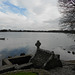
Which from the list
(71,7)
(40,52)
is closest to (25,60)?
(40,52)

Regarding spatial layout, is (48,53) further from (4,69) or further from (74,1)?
(74,1)

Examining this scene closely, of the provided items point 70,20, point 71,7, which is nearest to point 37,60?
point 70,20

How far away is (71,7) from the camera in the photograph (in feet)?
46.6

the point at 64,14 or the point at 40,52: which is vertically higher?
the point at 64,14

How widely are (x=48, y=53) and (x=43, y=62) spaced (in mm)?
1659

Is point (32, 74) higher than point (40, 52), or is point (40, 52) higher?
point (40, 52)

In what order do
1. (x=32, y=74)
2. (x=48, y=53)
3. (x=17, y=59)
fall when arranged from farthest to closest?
1. (x=17, y=59)
2. (x=48, y=53)
3. (x=32, y=74)

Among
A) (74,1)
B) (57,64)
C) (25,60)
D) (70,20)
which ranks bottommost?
(25,60)

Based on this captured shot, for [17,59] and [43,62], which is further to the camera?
[17,59]

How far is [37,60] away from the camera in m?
15.3

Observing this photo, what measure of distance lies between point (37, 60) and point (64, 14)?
27.7ft

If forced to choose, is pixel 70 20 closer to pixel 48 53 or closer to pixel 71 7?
pixel 71 7

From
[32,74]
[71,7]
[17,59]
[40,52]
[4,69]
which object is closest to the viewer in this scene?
[32,74]

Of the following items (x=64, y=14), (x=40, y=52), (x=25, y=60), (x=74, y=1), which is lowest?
(x=25, y=60)
